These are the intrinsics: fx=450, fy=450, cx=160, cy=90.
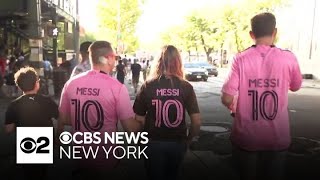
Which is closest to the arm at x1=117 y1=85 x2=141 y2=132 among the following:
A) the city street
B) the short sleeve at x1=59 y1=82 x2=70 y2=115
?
the short sleeve at x1=59 y1=82 x2=70 y2=115

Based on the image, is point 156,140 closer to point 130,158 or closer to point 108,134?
point 108,134

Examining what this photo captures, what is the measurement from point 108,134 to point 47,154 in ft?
4.02

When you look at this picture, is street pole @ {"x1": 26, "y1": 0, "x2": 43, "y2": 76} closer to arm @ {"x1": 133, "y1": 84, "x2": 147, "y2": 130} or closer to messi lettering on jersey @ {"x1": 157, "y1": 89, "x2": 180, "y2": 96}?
arm @ {"x1": 133, "y1": 84, "x2": 147, "y2": 130}

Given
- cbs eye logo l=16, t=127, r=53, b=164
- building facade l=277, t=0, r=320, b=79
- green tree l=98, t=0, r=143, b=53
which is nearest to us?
cbs eye logo l=16, t=127, r=53, b=164

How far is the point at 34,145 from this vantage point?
4.48m

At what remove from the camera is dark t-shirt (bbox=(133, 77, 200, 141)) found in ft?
11.2

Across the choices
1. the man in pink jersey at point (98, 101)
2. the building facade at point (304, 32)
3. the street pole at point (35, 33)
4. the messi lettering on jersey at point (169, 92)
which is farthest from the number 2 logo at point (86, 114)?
the building facade at point (304, 32)

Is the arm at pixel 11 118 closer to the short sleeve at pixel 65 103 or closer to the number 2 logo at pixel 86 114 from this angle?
the short sleeve at pixel 65 103

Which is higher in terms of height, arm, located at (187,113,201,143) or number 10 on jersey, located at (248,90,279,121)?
number 10 on jersey, located at (248,90,279,121)

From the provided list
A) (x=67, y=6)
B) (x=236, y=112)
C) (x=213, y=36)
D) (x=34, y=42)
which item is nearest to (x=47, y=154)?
(x=236, y=112)

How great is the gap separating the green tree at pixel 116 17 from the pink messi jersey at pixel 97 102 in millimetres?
45025

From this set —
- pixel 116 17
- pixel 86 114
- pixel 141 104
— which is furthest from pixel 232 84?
pixel 116 17

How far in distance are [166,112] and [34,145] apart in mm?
1726

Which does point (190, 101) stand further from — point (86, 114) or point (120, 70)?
point (120, 70)
